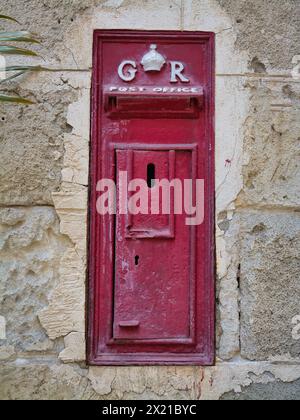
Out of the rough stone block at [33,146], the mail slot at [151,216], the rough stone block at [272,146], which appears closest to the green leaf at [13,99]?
the rough stone block at [33,146]

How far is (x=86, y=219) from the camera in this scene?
2.96 metres

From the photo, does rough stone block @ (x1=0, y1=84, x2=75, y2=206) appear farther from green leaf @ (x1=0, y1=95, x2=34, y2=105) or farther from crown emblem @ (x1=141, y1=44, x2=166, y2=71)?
crown emblem @ (x1=141, y1=44, x2=166, y2=71)

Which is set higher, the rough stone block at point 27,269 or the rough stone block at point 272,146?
the rough stone block at point 272,146

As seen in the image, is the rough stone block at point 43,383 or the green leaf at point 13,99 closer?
the green leaf at point 13,99

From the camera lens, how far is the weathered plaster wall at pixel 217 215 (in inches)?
115

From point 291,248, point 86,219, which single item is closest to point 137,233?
point 86,219

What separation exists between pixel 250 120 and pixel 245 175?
0.93ft

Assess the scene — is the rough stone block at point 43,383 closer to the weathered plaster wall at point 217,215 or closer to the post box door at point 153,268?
the weathered plaster wall at point 217,215

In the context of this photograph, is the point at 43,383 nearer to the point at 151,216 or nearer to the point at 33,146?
the point at 151,216

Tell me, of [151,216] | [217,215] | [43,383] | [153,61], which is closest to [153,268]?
[151,216]

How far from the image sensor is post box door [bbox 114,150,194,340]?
9.77 ft

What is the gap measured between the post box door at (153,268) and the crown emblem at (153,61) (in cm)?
44

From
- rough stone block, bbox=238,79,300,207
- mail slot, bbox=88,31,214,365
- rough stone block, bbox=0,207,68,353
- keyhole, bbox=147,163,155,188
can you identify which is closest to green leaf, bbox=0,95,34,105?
mail slot, bbox=88,31,214,365

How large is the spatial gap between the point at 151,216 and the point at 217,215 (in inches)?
13.1
